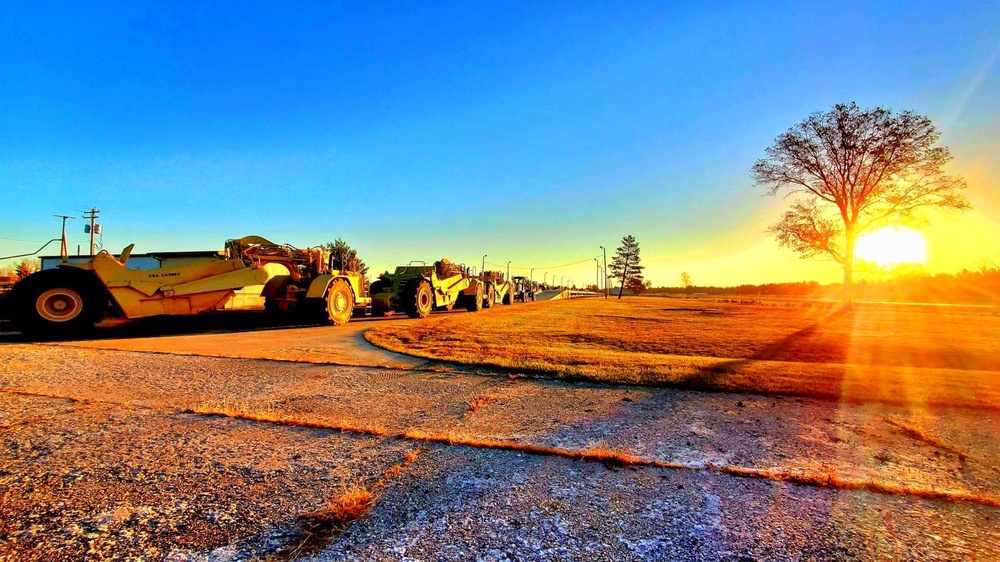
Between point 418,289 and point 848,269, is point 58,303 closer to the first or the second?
point 418,289

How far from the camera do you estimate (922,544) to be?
2102mm

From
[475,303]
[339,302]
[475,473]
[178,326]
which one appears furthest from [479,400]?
[475,303]

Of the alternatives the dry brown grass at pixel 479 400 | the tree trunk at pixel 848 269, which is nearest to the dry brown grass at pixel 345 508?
the dry brown grass at pixel 479 400

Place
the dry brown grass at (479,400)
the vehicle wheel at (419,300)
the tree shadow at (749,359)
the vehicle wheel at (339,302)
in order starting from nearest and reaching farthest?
the dry brown grass at (479,400) → the tree shadow at (749,359) → the vehicle wheel at (339,302) → the vehicle wheel at (419,300)

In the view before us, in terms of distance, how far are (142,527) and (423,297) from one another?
48.3 feet

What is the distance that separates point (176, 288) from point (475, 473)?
32.8 ft

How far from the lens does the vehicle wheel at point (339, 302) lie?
12.4 metres

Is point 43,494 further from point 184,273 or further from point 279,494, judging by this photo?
point 184,273

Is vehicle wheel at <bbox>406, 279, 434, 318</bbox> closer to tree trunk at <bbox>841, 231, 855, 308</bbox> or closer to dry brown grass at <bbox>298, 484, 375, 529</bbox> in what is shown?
dry brown grass at <bbox>298, 484, 375, 529</bbox>

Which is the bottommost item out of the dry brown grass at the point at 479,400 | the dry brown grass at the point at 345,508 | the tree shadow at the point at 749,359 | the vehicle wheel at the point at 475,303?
the dry brown grass at the point at 479,400

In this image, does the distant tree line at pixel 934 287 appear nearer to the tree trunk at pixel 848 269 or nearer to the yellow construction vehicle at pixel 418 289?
the tree trunk at pixel 848 269

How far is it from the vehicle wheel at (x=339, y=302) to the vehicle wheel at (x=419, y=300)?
288cm

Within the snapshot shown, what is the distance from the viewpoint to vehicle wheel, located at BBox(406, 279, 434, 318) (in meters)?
16.3

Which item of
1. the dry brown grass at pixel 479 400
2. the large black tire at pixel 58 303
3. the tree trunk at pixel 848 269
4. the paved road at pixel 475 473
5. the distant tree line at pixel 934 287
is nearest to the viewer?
the paved road at pixel 475 473
